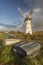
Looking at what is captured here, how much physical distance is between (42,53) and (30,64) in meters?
2.54

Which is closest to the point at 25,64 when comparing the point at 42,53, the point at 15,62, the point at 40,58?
the point at 15,62

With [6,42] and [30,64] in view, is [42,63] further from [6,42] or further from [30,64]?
[6,42]

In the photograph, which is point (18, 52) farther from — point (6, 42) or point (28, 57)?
point (6, 42)

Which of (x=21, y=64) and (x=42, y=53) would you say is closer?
Answer: (x=21, y=64)

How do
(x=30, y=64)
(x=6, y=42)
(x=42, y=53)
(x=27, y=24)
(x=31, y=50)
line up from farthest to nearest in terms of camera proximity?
(x=27, y=24)
(x=6, y=42)
(x=42, y=53)
(x=31, y=50)
(x=30, y=64)

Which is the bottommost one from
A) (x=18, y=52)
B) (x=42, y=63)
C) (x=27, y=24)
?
(x=42, y=63)

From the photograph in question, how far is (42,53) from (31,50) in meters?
1.28

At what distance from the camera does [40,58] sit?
10.3m

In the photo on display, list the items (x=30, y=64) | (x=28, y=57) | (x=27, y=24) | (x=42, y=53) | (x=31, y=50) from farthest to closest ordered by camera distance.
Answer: (x=27, y=24)
(x=42, y=53)
(x=31, y=50)
(x=28, y=57)
(x=30, y=64)

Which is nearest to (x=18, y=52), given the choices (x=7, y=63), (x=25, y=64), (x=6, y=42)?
(x=7, y=63)

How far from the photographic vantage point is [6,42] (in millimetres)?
14352

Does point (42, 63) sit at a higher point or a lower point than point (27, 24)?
lower

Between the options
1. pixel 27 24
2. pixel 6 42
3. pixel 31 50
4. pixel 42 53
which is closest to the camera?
pixel 31 50

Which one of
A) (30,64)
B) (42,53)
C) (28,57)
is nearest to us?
(30,64)
